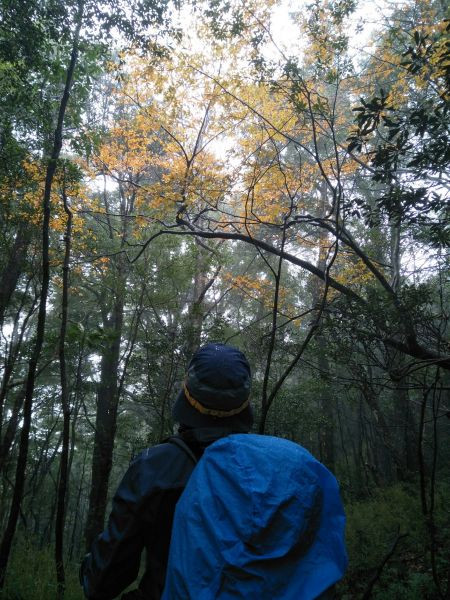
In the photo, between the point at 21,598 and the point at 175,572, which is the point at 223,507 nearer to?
the point at 175,572

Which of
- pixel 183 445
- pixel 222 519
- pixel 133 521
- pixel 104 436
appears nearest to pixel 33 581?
pixel 133 521

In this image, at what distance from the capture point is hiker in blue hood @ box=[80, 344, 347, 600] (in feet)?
3.29

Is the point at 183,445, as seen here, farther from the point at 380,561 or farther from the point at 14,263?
the point at 14,263

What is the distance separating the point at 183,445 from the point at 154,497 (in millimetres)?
191

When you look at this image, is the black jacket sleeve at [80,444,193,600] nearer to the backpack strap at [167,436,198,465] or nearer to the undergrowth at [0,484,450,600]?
the backpack strap at [167,436,198,465]

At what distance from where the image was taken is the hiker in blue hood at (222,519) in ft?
3.29

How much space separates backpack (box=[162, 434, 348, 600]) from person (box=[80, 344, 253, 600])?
19 cm

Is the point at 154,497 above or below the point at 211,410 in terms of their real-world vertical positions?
below

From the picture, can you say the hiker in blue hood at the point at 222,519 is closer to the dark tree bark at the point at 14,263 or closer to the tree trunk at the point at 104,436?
the tree trunk at the point at 104,436

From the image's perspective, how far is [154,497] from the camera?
1282 mm

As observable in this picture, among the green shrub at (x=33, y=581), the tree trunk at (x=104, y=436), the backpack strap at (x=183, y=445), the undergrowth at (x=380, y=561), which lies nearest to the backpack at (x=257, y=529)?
the backpack strap at (x=183, y=445)

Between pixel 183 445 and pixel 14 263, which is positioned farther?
pixel 14 263

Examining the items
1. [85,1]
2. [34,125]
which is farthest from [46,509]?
[85,1]

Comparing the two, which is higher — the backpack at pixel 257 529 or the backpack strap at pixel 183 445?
the backpack strap at pixel 183 445
